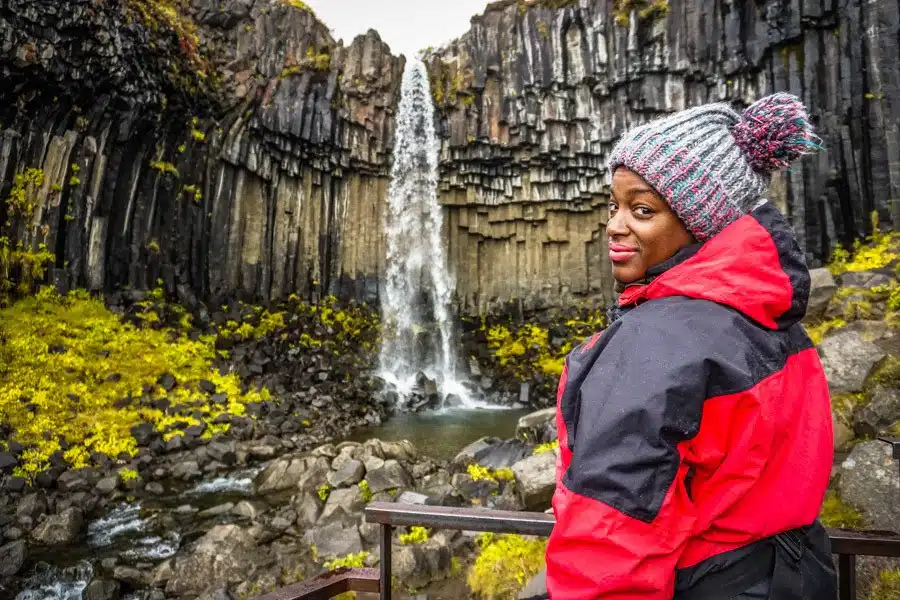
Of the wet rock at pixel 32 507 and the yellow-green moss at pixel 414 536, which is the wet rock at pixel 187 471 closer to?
the wet rock at pixel 32 507

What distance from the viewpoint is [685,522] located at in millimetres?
1176

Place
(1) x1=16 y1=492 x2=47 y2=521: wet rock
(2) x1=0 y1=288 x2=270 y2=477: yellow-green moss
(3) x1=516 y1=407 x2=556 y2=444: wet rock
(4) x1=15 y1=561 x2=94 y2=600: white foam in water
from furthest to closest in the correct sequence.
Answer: (2) x1=0 y1=288 x2=270 y2=477: yellow-green moss, (3) x1=516 y1=407 x2=556 y2=444: wet rock, (1) x1=16 y1=492 x2=47 y2=521: wet rock, (4) x1=15 y1=561 x2=94 y2=600: white foam in water

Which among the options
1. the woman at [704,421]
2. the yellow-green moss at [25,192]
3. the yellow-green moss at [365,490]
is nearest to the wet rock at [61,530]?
the yellow-green moss at [365,490]

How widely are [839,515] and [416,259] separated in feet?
60.8

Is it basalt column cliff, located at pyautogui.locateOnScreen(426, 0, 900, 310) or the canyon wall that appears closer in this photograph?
the canyon wall

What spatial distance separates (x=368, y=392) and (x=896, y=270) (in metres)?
14.1

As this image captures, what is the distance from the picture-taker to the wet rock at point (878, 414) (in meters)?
5.23

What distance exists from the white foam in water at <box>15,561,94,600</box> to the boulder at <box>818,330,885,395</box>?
982cm

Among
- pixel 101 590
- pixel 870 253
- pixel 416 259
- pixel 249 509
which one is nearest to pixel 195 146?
pixel 416 259

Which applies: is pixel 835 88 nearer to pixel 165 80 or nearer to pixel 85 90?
pixel 165 80

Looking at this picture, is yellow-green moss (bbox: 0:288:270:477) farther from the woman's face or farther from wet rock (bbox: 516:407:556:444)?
the woman's face

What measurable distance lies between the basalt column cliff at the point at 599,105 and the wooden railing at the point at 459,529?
15.2 metres

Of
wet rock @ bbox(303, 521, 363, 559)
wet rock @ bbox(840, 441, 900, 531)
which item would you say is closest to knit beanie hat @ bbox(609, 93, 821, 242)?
wet rock @ bbox(840, 441, 900, 531)

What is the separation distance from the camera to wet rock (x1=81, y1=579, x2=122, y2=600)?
20.0 feet
